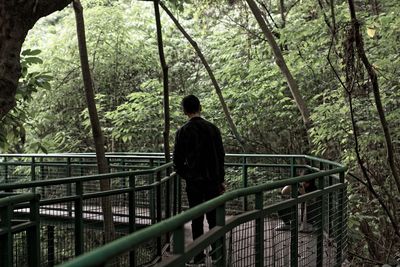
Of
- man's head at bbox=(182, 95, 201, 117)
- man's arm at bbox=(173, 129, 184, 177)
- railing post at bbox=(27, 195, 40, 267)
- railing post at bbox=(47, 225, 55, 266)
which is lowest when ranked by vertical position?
railing post at bbox=(47, 225, 55, 266)

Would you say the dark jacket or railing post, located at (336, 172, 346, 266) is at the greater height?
the dark jacket

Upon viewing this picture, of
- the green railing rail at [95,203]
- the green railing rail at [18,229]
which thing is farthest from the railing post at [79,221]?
the green railing rail at [18,229]

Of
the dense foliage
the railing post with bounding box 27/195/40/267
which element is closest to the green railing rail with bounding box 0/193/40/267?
the railing post with bounding box 27/195/40/267

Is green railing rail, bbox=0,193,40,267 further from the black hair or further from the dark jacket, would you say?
the black hair

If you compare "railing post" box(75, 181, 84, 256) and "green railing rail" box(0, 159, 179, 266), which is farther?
"railing post" box(75, 181, 84, 256)

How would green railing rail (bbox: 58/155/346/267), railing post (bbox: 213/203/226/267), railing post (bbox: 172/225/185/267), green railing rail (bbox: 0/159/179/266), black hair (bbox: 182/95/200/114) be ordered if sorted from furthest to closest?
black hair (bbox: 182/95/200/114) < green railing rail (bbox: 0/159/179/266) < railing post (bbox: 213/203/226/267) < railing post (bbox: 172/225/185/267) < green railing rail (bbox: 58/155/346/267)

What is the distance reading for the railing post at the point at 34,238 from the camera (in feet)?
A: 13.7

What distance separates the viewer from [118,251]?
1.68 meters

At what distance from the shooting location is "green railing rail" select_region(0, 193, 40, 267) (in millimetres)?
3828

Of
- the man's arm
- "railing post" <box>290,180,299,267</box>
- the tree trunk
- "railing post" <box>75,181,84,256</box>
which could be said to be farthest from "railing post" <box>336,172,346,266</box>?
the tree trunk

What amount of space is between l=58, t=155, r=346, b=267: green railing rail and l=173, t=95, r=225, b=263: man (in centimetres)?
96

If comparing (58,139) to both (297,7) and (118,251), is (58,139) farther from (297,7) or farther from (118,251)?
(118,251)

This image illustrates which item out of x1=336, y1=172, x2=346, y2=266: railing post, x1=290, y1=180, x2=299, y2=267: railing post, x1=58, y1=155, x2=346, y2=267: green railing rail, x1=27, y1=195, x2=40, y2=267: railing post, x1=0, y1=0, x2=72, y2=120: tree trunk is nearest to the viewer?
x1=58, y1=155, x2=346, y2=267: green railing rail

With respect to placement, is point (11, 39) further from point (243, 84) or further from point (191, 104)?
point (243, 84)
